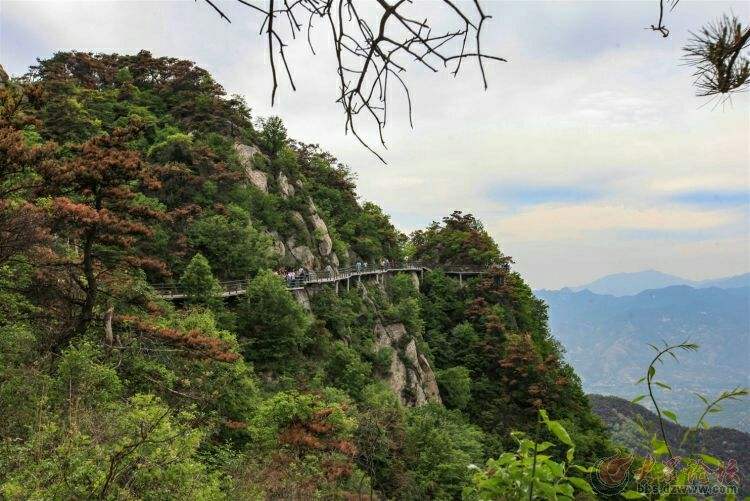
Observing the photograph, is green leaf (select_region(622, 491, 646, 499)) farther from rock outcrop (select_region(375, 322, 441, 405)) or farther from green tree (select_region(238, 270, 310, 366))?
rock outcrop (select_region(375, 322, 441, 405))

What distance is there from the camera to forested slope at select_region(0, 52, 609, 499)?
759cm

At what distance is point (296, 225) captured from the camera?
32.6 m

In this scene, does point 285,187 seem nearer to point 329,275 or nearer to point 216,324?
point 329,275

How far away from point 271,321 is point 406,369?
11982mm

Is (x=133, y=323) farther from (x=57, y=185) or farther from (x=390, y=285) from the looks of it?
(x=390, y=285)

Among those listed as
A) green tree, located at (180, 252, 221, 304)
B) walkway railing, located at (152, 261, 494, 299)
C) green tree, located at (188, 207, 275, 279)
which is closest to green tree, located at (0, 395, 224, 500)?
walkway railing, located at (152, 261, 494, 299)

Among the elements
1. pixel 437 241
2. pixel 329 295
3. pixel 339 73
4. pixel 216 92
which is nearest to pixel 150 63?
pixel 216 92

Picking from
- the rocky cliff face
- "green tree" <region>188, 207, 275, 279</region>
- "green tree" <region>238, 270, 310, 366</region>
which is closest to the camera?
"green tree" <region>238, 270, 310, 366</region>

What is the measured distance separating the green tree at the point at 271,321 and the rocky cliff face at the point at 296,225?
7231 millimetres

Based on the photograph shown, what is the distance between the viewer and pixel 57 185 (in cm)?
962

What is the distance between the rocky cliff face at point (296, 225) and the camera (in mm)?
31734

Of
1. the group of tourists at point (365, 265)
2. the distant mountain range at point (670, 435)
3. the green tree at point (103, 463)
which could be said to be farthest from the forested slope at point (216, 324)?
the distant mountain range at point (670, 435)

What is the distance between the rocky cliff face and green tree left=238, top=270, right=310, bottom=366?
7231 mm

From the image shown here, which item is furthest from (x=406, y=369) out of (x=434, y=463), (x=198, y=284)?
(x=198, y=284)
